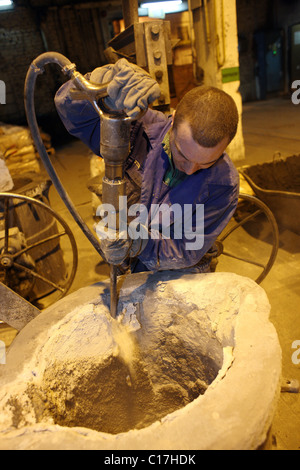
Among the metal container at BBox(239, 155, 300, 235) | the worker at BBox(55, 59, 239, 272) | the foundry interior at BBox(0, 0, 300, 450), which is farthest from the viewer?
the metal container at BBox(239, 155, 300, 235)

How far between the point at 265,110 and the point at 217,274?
9.41 meters

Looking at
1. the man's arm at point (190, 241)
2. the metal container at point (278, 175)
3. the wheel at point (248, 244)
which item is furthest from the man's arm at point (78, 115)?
the metal container at point (278, 175)

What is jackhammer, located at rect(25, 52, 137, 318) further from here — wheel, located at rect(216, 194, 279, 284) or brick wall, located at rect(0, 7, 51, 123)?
brick wall, located at rect(0, 7, 51, 123)

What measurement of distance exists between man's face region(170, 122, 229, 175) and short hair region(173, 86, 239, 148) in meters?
0.02

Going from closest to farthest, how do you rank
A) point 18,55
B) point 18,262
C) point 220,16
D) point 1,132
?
point 18,262 < point 220,16 < point 1,132 < point 18,55

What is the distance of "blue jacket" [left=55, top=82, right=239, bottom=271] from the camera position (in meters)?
1.55

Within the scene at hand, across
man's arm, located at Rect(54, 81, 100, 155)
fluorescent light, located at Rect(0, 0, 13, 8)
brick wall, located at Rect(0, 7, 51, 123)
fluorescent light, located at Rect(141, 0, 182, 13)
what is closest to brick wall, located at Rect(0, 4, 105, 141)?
brick wall, located at Rect(0, 7, 51, 123)

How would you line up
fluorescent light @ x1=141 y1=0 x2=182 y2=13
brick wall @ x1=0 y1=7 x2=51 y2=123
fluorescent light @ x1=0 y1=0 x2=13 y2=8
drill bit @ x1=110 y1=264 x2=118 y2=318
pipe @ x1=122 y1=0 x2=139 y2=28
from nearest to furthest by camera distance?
drill bit @ x1=110 y1=264 x2=118 y2=318 → pipe @ x1=122 y1=0 x2=139 y2=28 → fluorescent light @ x1=141 y1=0 x2=182 y2=13 → fluorescent light @ x1=0 y1=0 x2=13 y2=8 → brick wall @ x1=0 y1=7 x2=51 y2=123

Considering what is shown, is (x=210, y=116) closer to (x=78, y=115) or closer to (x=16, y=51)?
(x=78, y=115)

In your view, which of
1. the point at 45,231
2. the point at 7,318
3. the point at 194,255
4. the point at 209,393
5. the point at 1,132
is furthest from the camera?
the point at 1,132

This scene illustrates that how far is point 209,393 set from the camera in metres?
1.01

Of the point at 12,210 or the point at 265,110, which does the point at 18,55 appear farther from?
the point at 12,210

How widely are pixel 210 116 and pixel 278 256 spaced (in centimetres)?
228

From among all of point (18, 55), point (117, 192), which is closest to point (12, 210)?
point (117, 192)
